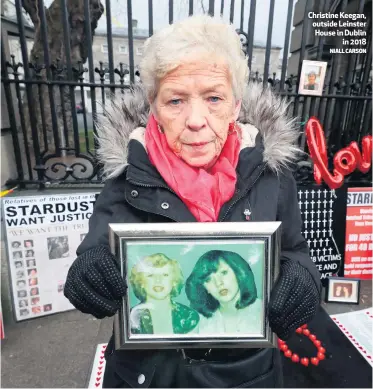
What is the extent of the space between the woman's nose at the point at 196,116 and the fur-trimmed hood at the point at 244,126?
0.87 feet

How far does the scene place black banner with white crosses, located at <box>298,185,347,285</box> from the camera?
2.86m

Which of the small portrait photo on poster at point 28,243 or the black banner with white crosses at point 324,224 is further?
the black banner with white crosses at point 324,224

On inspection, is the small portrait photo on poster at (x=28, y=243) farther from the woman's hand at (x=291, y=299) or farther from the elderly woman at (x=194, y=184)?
the woman's hand at (x=291, y=299)

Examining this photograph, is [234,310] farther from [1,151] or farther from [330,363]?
[1,151]

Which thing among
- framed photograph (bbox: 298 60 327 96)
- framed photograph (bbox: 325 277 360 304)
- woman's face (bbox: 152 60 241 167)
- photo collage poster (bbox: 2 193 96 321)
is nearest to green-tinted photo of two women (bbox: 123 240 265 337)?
woman's face (bbox: 152 60 241 167)

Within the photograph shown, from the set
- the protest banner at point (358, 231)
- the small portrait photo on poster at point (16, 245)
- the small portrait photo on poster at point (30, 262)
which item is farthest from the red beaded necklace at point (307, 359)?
the small portrait photo on poster at point (16, 245)

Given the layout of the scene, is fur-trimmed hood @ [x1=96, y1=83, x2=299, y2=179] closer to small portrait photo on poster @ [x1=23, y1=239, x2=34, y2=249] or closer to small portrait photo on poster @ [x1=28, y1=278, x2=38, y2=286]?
small portrait photo on poster @ [x1=23, y1=239, x2=34, y2=249]

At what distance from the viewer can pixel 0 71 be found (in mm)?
2943

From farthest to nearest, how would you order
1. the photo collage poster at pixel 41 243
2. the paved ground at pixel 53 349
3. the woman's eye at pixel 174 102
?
1. the photo collage poster at pixel 41 243
2. the paved ground at pixel 53 349
3. the woman's eye at pixel 174 102

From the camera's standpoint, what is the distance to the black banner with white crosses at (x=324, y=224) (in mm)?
2859

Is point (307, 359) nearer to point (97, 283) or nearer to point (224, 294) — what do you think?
point (224, 294)

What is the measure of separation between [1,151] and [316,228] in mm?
3071

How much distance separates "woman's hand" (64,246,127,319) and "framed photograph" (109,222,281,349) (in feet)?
0.11

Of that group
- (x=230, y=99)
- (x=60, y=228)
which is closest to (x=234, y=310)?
(x=230, y=99)
